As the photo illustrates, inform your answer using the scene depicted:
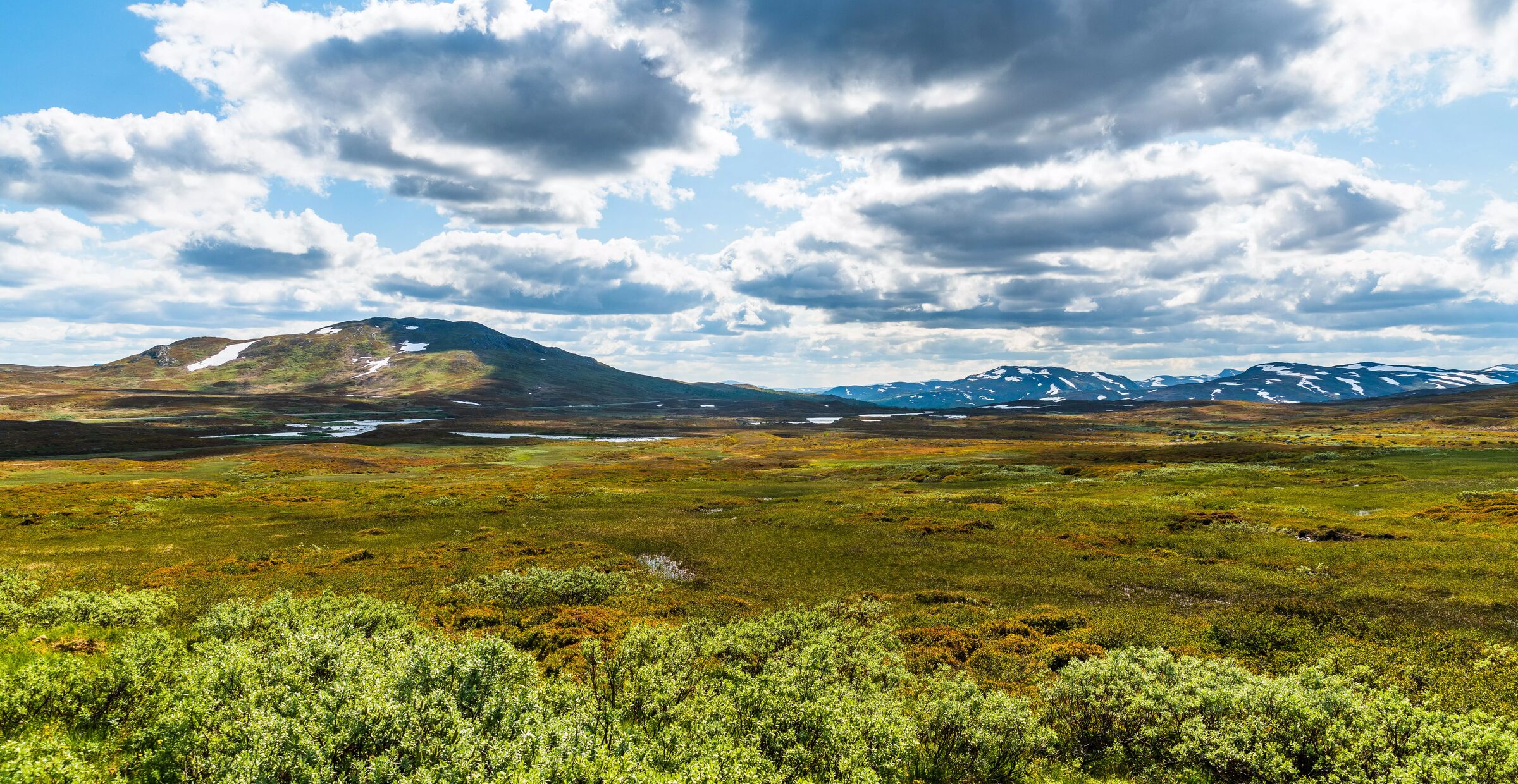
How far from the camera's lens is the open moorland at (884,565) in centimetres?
2233

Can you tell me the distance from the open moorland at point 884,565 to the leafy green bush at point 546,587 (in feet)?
0.58

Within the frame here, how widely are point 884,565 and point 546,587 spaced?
2437 cm

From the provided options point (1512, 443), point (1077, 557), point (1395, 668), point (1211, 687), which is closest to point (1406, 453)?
point (1512, 443)

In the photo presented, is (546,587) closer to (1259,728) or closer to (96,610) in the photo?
(96,610)

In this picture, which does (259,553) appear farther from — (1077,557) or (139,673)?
(1077,557)

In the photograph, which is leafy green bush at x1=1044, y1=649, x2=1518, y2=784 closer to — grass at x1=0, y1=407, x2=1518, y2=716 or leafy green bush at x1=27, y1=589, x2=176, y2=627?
grass at x1=0, y1=407, x2=1518, y2=716

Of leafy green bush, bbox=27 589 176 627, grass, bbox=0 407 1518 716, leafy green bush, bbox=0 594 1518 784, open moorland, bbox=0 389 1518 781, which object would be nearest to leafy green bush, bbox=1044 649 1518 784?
leafy green bush, bbox=0 594 1518 784

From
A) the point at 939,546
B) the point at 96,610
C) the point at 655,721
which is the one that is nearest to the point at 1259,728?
the point at 655,721

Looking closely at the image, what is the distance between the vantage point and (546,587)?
3638 cm

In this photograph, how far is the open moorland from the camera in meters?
22.3

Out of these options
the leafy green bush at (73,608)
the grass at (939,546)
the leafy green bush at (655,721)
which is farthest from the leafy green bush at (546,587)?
the leafy green bush at (655,721)

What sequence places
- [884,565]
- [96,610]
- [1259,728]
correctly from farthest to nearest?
[884,565] → [96,610] → [1259,728]

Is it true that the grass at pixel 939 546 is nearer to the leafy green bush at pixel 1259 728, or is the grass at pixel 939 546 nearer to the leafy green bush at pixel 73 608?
the leafy green bush at pixel 73 608

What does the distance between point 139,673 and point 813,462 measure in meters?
108
